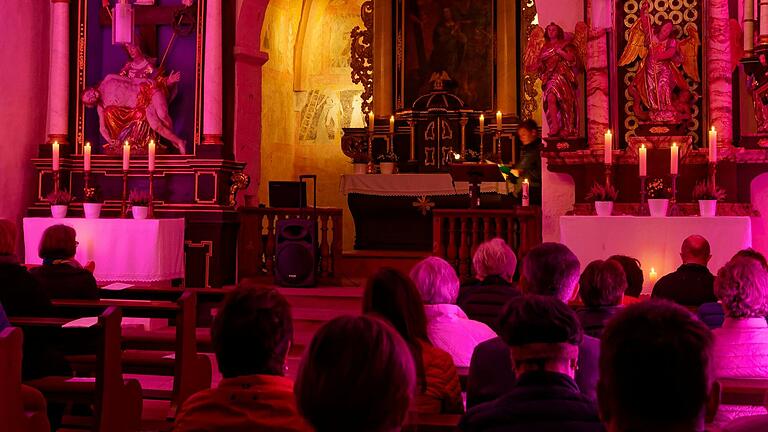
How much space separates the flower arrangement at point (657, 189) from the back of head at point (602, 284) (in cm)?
525

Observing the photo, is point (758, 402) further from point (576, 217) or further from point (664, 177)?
point (664, 177)

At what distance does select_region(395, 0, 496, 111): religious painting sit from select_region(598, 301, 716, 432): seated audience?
1269 cm

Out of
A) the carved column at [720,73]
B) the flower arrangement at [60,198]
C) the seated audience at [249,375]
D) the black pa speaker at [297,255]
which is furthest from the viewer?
the flower arrangement at [60,198]

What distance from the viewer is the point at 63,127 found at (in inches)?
447

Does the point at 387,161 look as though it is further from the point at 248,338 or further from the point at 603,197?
the point at 248,338

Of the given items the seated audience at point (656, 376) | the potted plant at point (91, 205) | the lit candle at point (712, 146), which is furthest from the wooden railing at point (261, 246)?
the seated audience at point (656, 376)

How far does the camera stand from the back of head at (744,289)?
403 cm

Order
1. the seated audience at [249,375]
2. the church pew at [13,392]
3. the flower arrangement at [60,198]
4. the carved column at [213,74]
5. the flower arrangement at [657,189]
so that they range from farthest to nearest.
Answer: the carved column at [213,74] < the flower arrangement at [60,198] < the flower arrangement at [657,189] < the church pew at [13,392] < the seated audience at [249,375]

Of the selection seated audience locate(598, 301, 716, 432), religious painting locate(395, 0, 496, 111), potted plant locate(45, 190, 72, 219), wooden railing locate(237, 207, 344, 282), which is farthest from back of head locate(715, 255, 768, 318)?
religious painting locate(395, 0, 496, 111)

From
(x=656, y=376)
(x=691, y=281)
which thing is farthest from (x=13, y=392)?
(x=691, y=281)

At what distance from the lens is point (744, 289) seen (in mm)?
4039

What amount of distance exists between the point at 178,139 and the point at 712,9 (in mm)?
5745

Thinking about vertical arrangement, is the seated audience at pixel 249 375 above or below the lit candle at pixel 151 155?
below

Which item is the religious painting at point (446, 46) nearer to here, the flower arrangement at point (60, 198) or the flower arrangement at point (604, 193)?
the flower arrangement at point (60, 198)
